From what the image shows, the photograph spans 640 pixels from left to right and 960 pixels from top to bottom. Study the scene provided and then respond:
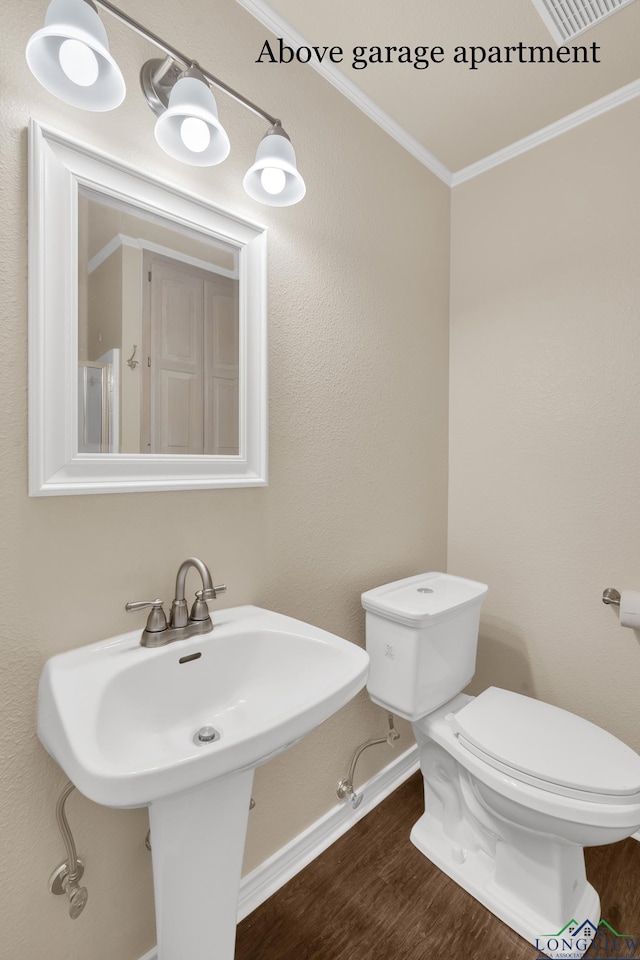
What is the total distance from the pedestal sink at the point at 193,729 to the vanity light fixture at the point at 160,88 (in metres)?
1.07

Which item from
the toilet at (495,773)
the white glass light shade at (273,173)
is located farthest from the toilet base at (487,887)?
the white glass light shade at (273,173)

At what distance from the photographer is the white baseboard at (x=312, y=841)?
1.27m

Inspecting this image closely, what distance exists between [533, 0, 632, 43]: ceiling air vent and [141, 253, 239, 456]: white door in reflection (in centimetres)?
117

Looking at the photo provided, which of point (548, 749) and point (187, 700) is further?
point (548, 749)

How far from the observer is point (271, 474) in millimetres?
1323

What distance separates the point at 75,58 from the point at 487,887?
7.05ft

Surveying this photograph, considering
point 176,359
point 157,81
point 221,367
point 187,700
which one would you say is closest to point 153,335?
point 176,359

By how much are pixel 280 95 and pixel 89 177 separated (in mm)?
714

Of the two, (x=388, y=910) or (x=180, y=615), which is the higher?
(x=180, y=615)

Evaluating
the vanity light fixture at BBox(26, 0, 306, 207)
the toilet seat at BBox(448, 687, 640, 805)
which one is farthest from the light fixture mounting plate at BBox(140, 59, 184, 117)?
the toilet seat at BBox(448, 687, 640, 805)

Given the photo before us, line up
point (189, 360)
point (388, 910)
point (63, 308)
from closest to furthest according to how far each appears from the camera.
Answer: point (63, 308)
point (189, 360)
point (388, 910)

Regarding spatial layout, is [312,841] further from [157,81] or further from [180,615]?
[157,81]

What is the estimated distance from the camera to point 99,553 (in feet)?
3.28

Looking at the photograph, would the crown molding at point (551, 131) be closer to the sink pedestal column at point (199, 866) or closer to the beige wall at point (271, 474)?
the beige wall at point (271, 474)
